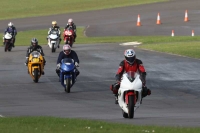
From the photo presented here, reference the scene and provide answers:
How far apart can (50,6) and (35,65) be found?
144ft

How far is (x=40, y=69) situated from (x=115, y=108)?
7570 millimetres

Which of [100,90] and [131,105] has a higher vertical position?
[131,105]

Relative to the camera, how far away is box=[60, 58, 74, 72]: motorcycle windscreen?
22.2m

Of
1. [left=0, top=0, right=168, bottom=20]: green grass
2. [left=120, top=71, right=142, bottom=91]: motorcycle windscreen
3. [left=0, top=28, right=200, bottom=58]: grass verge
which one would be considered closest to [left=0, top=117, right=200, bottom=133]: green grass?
[left=120, top=71, right=142, bottom=91]: motorcycle windscreen

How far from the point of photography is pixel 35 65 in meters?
25.0

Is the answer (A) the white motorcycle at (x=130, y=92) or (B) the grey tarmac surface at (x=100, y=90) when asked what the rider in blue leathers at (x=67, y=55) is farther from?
(A) the white motorcycle at (x=130, y=92)

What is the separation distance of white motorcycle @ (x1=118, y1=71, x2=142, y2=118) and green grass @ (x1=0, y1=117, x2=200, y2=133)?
181 cm

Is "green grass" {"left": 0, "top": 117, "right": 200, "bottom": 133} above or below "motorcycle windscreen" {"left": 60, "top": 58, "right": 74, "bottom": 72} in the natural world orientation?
below

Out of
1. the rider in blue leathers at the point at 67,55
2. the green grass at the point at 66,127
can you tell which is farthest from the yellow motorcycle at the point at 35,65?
the green grass at the point at 66,127

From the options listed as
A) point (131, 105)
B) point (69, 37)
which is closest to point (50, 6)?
point (69, 37)

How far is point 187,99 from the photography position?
1944cm

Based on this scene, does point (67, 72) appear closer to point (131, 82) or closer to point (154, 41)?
point (131, 82)

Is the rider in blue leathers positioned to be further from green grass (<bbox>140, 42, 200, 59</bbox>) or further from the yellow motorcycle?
green grass (<bbox>140, 42, 200, 59</bbox>)

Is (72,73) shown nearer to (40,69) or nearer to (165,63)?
(40,69)
